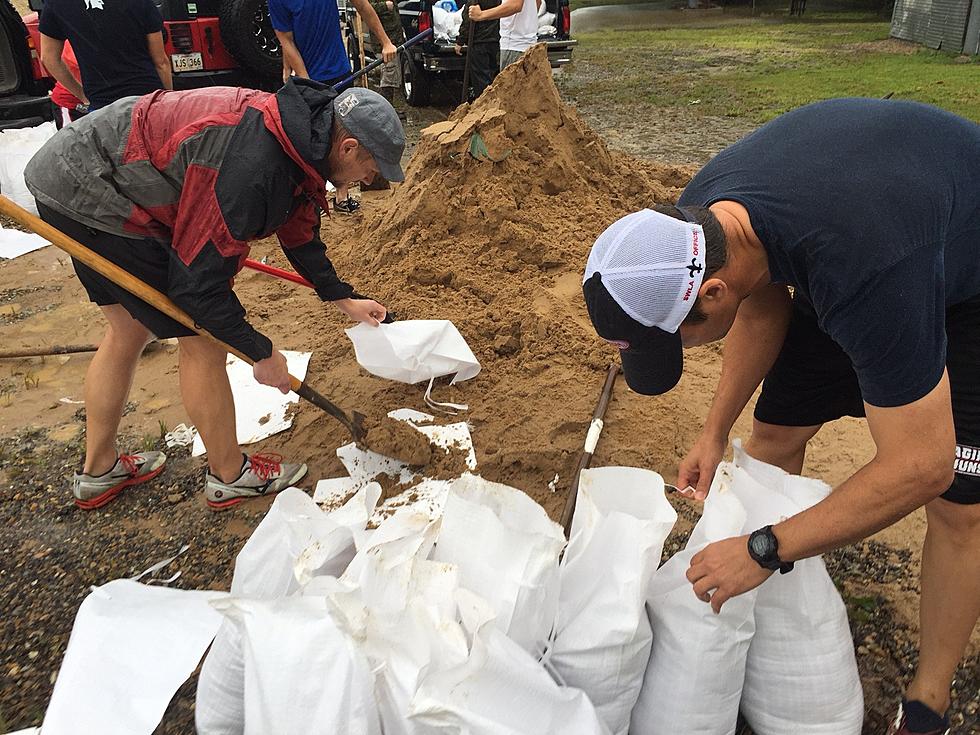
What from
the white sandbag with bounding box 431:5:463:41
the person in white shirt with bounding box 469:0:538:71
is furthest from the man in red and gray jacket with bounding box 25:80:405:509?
the white sandbag with bounding box 431:5:463:41

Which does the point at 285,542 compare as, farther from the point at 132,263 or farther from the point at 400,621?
the point at 132,263

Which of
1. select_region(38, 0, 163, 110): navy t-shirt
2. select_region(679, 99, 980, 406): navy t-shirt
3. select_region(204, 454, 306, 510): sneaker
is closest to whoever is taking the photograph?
select_region(679, 99, 980, 406): navy t-shirt

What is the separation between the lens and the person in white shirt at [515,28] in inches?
231

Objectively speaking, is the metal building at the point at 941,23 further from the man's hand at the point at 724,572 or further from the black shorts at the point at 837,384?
the man's hand at the point at 724,572

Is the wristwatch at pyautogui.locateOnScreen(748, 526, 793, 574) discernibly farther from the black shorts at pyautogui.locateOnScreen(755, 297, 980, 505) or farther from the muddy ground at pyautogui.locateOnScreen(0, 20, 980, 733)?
the muddy ground at pyautogui.locateOnScreen(0, 20, 980, 733)

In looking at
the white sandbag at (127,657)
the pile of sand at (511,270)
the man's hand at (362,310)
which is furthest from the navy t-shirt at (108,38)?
the white sandbag at (127,657)

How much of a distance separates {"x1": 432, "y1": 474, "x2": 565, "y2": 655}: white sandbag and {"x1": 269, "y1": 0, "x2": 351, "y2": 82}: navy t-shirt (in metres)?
4.06

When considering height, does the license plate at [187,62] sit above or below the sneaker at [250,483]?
above

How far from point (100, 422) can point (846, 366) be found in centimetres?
231

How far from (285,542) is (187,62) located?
497 centimetres

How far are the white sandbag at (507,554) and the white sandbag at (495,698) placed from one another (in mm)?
93

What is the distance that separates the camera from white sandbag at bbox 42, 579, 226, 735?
5.41 ft

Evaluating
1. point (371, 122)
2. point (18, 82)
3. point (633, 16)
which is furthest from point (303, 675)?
point (633, 16)

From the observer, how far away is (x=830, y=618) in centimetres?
160
